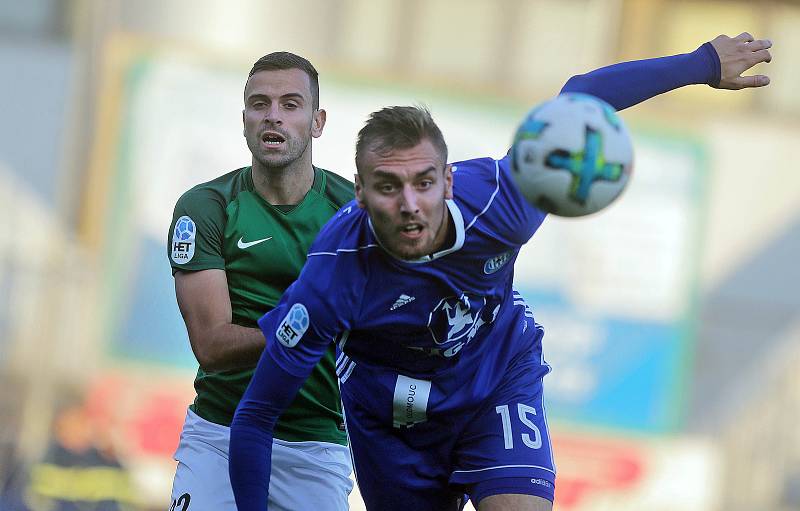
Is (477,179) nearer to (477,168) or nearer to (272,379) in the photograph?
(477,168)

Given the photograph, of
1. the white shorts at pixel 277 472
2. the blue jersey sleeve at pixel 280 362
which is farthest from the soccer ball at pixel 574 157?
the white shorts at pixel 277 472

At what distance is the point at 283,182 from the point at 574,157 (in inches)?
59.8

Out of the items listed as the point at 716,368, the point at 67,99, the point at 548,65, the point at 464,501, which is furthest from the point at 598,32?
the point at 464,501

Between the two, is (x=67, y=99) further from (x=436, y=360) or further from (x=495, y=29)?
(x=436, y=360)

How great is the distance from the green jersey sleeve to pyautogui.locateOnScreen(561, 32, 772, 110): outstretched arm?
1384 millimetres

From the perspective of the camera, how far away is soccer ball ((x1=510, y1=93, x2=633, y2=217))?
4.30 metres

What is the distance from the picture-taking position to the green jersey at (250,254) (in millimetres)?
5367

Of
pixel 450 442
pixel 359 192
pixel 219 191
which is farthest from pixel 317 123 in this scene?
pixel 450 442

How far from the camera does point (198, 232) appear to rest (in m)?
5.36

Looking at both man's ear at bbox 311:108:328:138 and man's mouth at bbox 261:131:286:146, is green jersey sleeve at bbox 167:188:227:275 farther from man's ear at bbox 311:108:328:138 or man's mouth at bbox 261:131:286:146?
man's ear at bbox 311:108:328:138

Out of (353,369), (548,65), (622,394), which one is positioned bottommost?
(353,369)

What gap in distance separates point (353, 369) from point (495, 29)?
13853 millimetres

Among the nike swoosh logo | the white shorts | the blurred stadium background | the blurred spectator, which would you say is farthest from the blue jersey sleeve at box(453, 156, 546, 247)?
the blurred stadium background

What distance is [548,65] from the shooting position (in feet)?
60.3
